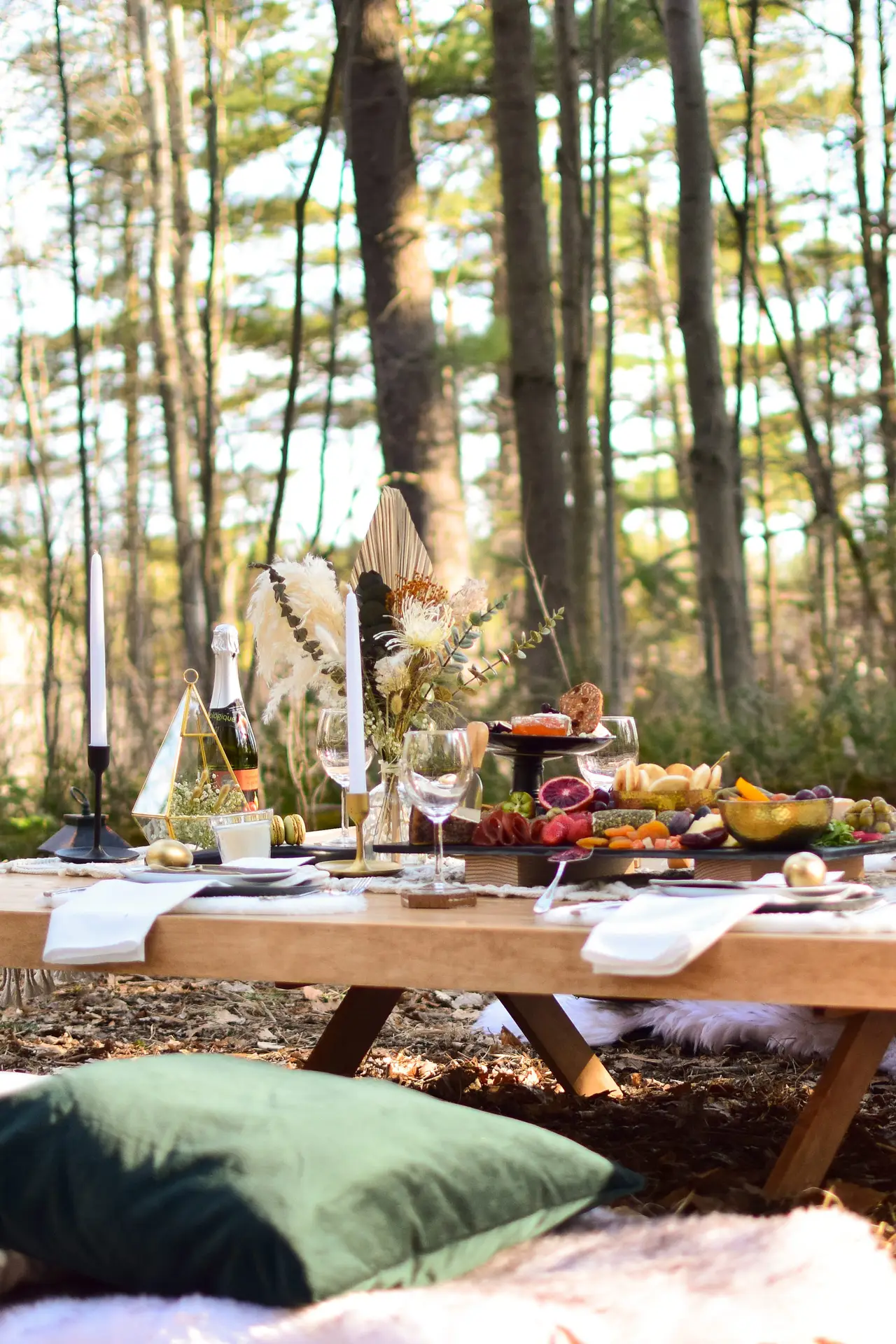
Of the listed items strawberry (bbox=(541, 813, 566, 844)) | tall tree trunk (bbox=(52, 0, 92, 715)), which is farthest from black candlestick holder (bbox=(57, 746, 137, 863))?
tall tree trunk (bbox=(52, 0, 92, 715))

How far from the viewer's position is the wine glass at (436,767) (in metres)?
1.68

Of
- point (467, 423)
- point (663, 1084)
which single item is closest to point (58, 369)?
point (467, 423)

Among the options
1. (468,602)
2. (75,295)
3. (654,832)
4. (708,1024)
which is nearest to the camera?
(654,832)

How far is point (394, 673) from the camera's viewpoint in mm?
2209

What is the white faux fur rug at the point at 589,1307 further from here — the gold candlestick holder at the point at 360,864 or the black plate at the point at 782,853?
the gold candlestick holder at the point at 360,864

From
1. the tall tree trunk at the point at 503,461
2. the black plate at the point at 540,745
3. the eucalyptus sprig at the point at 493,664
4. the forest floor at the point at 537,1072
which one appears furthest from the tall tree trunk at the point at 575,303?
the tall tree trunk at the point at 503,461

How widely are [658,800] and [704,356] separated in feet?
15.2

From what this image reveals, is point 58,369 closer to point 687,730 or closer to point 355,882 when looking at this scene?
point 687,730

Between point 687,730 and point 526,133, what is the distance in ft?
8.32

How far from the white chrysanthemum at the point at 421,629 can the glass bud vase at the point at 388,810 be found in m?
0.22

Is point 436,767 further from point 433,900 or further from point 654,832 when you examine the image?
point 654,832

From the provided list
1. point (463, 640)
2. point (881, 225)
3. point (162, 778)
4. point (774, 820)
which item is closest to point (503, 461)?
point (881, 225)

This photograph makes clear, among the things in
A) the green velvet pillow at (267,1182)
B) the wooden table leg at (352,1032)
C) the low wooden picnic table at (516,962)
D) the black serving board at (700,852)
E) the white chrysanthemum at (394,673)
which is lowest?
the wooden table leg at (352,1032)

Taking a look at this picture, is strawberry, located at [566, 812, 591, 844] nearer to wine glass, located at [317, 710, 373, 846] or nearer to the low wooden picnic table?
the low wooden picnic table
